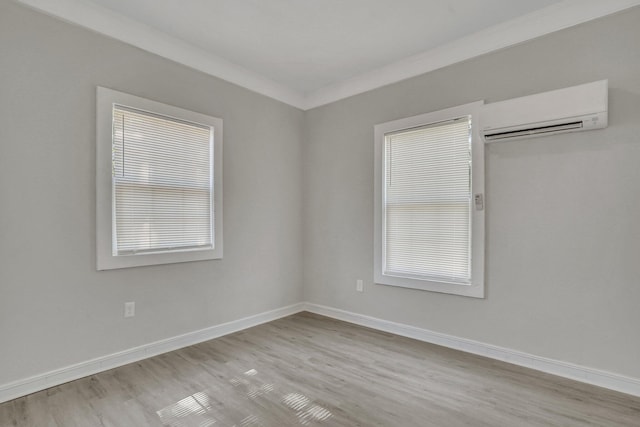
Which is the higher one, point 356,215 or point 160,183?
point 160,183

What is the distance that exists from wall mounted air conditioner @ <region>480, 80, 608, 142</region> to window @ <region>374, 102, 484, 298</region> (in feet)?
0.75

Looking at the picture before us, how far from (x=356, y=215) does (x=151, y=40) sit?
2.64 meters

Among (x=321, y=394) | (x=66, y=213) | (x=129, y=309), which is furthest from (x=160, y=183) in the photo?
(x=321, y=394)

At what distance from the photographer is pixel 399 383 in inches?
95.3

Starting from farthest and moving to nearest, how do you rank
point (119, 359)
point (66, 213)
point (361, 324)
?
1. point (361, 324)
2. point (119, 359)
3. point (66, 213)

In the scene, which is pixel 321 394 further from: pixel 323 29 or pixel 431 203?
pixel 323 29

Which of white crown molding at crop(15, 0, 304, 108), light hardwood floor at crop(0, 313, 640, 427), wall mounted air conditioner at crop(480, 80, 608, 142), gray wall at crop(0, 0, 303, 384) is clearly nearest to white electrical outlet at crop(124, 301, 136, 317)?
gray wall at crop(0, 0, 303, 384)

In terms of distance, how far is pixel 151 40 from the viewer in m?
2.85

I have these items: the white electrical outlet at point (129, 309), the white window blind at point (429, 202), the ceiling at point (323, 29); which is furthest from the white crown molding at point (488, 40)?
the white electrical outlet at point (129, 309)

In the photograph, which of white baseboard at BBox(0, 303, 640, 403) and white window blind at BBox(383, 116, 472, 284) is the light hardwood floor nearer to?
white baseboard at BBox(0, 303, 640, 403)

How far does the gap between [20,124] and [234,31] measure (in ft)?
5.77

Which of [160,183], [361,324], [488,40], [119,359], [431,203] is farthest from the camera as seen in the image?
[361,324]

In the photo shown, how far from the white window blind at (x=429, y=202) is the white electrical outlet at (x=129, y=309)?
7.96 feet

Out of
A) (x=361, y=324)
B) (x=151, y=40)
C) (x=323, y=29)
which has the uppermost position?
(x=323, y=29)
